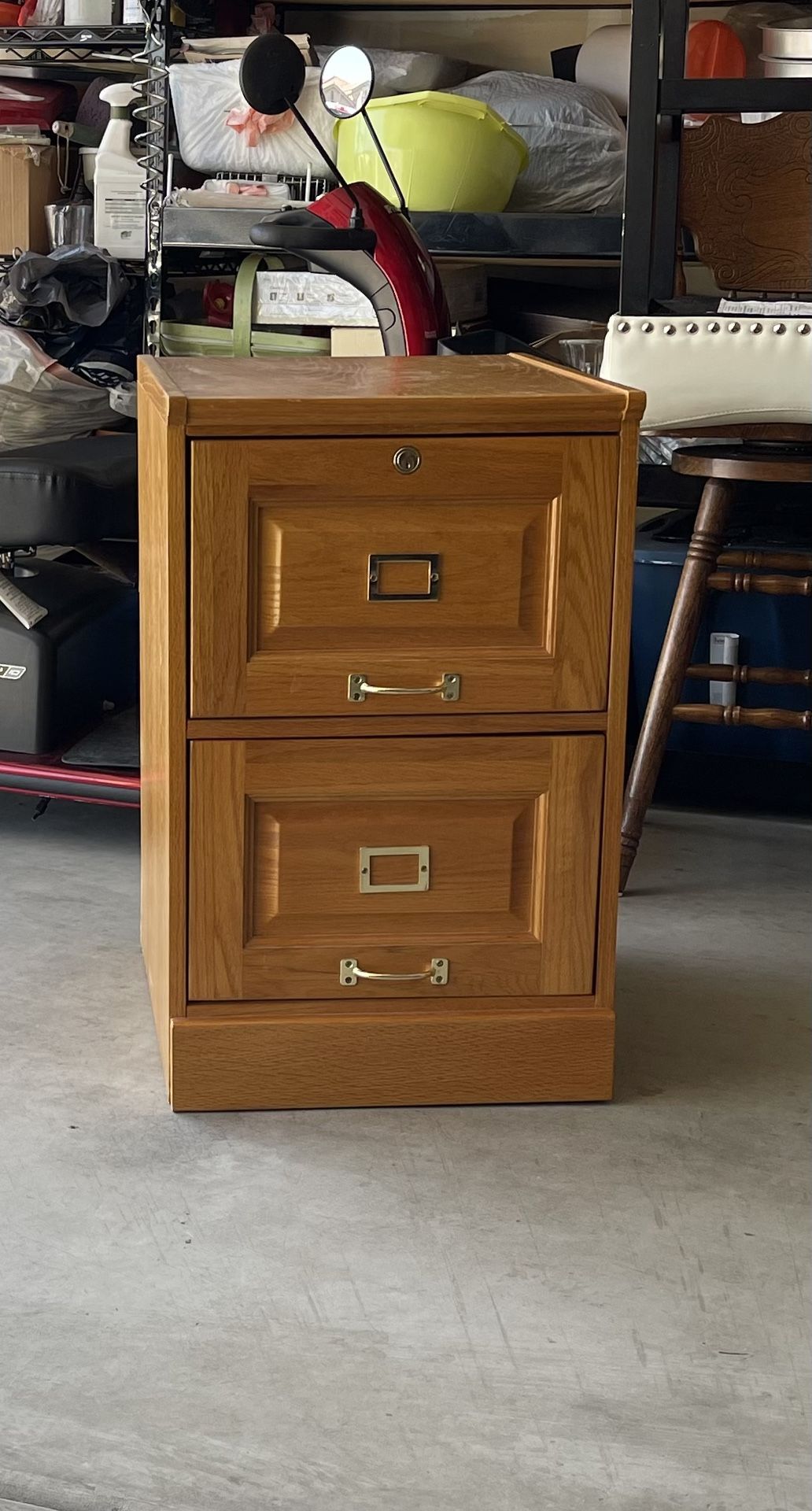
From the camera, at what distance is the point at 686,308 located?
7.23 feet

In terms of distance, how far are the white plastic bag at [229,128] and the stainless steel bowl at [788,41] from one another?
77 centimetres

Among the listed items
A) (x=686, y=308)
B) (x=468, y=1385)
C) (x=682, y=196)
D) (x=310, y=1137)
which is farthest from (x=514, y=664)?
(x=682, y=196)

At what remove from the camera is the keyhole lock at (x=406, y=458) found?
4.84ft

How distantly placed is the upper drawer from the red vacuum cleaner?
0.57m

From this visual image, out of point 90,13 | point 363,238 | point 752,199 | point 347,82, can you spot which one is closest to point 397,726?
point 363,238

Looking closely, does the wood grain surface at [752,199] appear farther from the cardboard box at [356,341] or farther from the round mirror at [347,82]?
the cardboard box at [356,341]

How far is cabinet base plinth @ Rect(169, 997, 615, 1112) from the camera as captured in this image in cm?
158

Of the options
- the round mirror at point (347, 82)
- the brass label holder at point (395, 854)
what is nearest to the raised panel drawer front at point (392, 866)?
the brass label holder at point (395, 854)

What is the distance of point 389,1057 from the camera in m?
1.61

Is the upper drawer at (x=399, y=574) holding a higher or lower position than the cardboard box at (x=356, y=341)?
lower

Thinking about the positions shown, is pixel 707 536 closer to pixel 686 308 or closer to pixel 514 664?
pixel 686 308

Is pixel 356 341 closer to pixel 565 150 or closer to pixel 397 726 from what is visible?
pixel 565 150

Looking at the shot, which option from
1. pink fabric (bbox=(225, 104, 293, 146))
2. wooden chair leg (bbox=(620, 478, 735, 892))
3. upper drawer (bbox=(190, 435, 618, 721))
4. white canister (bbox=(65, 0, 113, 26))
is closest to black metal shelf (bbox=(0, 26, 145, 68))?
white canister (bbox=(65, 0, 113, 26))

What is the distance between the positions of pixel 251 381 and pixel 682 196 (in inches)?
38.4
